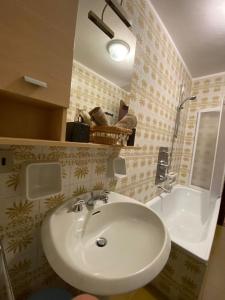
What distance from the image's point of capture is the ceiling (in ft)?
4.18

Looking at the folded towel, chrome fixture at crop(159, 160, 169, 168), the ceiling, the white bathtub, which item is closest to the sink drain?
the folded towel

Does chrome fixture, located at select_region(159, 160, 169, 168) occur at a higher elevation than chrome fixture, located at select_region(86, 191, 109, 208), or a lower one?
higher

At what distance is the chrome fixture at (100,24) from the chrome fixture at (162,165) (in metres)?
1.29

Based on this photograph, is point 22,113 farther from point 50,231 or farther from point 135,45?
point 135,45

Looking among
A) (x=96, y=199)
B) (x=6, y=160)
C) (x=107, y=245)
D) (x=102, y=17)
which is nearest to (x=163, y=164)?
(x=96, y=199)

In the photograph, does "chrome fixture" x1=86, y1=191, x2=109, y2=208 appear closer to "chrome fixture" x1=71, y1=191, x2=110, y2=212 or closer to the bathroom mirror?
"chrome fixture" x1=71, y1=191, x2=110, y2=212

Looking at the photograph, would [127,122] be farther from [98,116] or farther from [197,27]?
[197,27]

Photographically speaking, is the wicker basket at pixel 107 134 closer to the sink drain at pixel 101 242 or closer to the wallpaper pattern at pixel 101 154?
the wallpaper pattern at pixel 101 154

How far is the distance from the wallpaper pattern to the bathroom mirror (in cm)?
6

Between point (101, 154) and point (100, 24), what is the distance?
782 millimetres

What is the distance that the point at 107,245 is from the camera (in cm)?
83

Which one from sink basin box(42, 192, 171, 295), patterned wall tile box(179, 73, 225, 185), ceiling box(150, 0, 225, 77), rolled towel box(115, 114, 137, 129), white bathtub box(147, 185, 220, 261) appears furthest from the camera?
patterned wall tile box(179, 73, 225, 185)

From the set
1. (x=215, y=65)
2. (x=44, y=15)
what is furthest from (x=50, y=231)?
(x=215, y=65)

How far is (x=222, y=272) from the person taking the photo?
1.55 m
